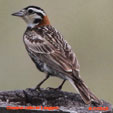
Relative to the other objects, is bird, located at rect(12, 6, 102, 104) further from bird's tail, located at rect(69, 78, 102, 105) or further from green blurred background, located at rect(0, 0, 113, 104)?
green blurred background, located at rect(0, 0, 113, 104)

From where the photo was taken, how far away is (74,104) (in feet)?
21.9

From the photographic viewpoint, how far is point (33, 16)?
29.2 feet

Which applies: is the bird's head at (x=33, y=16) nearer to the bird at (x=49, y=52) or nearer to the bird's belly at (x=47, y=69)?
the bird at (x=49, y=52)

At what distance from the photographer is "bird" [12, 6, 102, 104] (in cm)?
752

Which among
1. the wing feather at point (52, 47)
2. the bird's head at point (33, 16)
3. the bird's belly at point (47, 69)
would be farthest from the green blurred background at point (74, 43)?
the bird's belly at point (47, 69)

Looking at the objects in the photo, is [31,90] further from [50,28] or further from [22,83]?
[22,83]

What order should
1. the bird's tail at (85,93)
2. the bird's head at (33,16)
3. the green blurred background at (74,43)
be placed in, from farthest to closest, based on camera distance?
the green blurred background at (74,43), the bird's head at (33,16), the bird's tail at (85,93)

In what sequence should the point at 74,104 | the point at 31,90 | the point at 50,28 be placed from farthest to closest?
1. the point at 50,28
2. the point at 31,90
3. the point at 74,104

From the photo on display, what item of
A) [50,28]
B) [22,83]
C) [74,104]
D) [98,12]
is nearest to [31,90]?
[74,104]

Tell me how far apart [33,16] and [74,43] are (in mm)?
2874

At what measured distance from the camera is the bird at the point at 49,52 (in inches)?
296

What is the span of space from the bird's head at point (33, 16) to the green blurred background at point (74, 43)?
2.20 meters

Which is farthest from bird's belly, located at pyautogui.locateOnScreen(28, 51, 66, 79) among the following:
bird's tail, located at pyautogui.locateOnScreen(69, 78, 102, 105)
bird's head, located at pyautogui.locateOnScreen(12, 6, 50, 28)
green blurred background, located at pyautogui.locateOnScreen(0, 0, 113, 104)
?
green blurred background, located at pyautogui.locateOnScreen(0, 0, 113, 104)

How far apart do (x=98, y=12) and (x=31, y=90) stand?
18.7 feet
